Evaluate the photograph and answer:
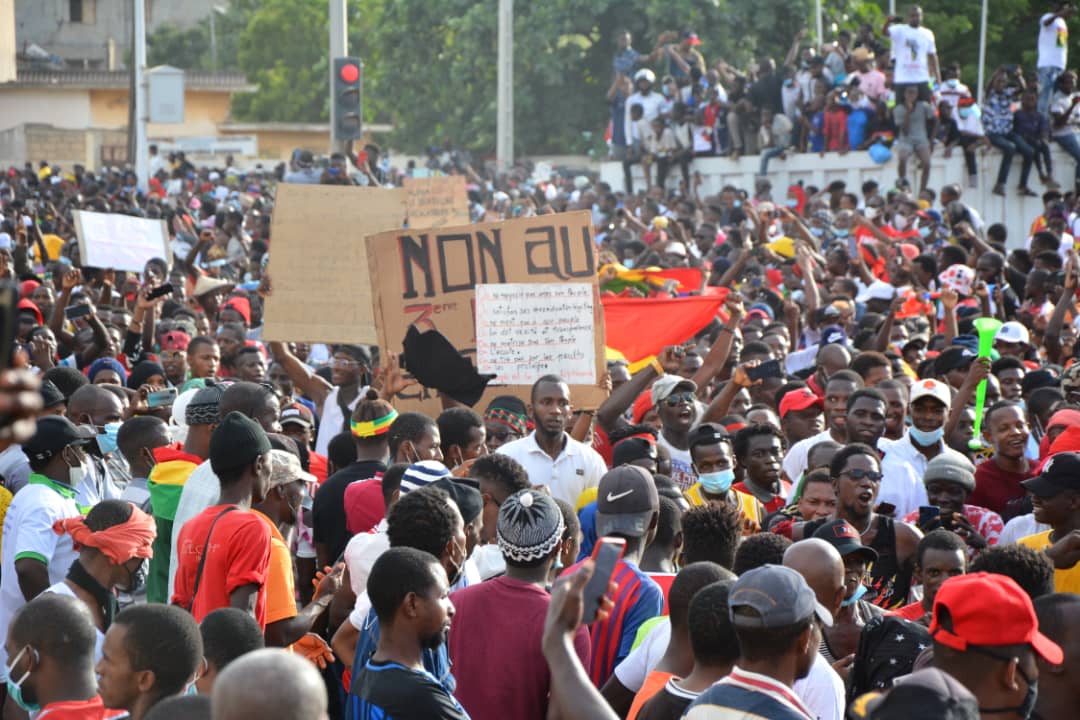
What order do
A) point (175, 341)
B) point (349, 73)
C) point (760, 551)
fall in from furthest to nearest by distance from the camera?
point (349, 73), point (175, 341), point (760, 551)

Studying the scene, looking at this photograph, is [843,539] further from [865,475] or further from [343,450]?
[343,450]

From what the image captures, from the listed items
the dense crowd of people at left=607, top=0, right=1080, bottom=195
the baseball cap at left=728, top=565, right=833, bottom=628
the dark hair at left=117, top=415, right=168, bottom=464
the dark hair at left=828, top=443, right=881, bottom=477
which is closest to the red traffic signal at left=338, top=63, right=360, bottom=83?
the dense crowd of people at left=607, top=0, right=1080, bottom=195

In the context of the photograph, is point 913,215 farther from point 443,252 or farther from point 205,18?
point 205,18

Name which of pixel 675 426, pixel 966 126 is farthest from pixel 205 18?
pixel 675 426

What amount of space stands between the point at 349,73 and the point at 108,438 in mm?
10728

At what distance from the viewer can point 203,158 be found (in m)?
47.0

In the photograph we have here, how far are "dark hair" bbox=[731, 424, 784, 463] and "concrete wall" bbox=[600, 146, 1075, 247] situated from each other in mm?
13543

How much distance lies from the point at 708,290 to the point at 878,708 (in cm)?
1005

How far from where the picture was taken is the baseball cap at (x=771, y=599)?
147 inches

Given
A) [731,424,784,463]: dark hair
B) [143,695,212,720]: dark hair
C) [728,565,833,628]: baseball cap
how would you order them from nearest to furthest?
[143,695,212,720]: dark hair → [728,565,833,628]: baseball cap → [731,424,784,463]: dark hair

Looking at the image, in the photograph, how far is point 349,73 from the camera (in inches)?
690

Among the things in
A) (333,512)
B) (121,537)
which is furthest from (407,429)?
(121,537)

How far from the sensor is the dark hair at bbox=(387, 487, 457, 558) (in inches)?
186

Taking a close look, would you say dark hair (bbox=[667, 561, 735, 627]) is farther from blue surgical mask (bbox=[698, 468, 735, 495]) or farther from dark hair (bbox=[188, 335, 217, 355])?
dark hair (bbox=[188, 335, 217, 355])
